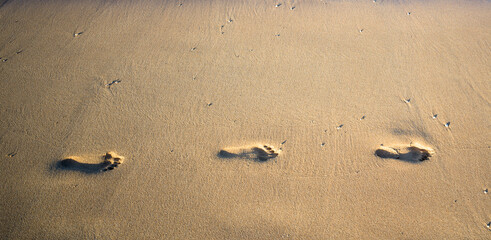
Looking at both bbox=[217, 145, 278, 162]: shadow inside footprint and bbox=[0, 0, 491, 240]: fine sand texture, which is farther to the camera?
bbox=[217, 145, 278, 162]: shadow inside footprint

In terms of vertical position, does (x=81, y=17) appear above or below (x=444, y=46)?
below

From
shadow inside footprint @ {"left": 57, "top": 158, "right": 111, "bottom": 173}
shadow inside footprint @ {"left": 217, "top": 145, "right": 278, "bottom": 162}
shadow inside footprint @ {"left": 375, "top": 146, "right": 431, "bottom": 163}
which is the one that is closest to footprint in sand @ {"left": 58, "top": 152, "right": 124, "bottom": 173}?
shadow inside footprint @ {"left": 57, "top": 158, "right": 111, "bottom": 173}

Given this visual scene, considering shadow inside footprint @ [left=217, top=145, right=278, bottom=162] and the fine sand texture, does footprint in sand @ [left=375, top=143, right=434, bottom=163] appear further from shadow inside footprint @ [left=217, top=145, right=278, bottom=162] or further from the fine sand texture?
shadow inside footprint @ [left=217, top=145, right=278, bottom=162]

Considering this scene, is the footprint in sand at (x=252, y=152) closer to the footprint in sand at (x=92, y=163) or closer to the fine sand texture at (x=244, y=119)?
the fine sand texture at (x=244, y=119)

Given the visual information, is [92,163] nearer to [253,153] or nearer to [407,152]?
[253,153]

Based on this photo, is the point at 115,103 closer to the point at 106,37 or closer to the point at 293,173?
the point at 106,37

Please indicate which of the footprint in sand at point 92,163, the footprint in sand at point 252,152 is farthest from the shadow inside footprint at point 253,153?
the footprint in sand at point 92,163

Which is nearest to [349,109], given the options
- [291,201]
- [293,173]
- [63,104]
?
[293,173]
